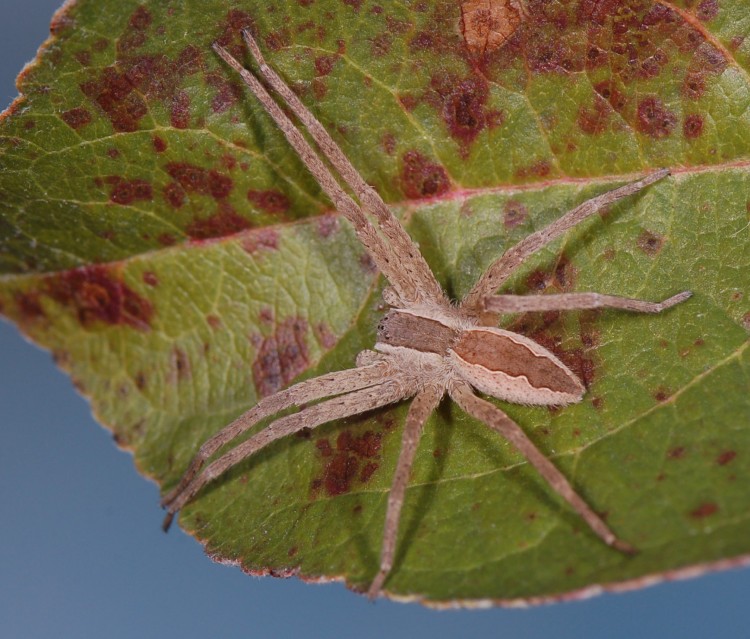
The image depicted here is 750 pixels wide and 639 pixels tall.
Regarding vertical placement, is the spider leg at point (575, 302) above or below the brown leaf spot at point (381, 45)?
below

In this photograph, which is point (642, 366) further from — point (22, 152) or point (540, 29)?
point (22, 152)

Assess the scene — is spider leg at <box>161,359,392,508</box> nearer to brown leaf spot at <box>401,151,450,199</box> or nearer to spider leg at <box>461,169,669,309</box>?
spider leg at <box>461,169,669,309</box>

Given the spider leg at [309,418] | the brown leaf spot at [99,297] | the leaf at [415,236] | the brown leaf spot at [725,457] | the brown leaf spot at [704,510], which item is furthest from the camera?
the brown leaf spot at [99,297]

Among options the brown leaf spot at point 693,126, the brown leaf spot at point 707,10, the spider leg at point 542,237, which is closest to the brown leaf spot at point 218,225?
the spider leg at point 542,237

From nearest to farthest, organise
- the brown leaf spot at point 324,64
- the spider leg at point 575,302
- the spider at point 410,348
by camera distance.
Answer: the spider leg at point 575,302
the spider at point 410,348
the brown leaf spot at point 324,64

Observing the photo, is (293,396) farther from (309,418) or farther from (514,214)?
(514,214)

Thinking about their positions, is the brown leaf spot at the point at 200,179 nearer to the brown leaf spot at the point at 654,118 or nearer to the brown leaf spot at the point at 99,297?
the brown leaf spot at the point at 99,297

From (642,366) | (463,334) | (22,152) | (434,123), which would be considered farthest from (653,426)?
(22,152)
